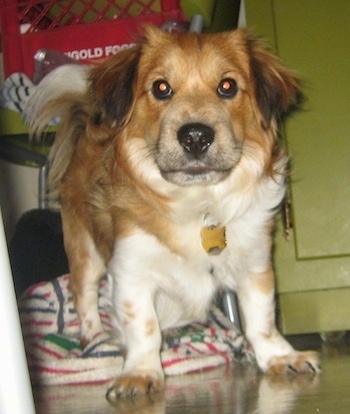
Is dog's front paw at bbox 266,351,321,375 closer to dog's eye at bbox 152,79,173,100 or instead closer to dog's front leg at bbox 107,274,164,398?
dog's front leg at bbox 107,274,164,398

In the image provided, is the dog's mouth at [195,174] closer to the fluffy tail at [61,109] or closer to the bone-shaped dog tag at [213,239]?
the bone-shaped dog tag at [213,239]

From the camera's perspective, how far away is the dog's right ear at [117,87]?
1.54m

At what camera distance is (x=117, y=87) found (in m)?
1.55

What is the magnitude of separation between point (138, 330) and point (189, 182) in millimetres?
311

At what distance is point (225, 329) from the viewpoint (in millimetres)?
1851

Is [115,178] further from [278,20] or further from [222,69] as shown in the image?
[278,20]

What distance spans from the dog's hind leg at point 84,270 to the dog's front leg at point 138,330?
320 millimetres

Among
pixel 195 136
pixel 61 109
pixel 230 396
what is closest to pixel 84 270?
pixel 61 109

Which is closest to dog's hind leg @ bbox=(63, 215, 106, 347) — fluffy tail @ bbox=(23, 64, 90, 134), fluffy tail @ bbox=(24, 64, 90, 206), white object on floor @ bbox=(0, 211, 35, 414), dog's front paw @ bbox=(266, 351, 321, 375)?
Result: fluffy tail @ bbox=(24, 64, 90, 206)

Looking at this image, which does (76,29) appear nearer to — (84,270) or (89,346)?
(84,270)

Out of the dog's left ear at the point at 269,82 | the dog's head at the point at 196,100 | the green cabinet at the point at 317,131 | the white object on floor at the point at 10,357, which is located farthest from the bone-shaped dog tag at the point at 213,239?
the white object on floor at the point at 10,357

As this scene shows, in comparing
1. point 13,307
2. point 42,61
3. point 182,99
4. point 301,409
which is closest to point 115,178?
point 182,99

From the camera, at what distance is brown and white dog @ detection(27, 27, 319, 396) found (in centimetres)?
143

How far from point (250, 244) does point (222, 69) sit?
37 centimetres
